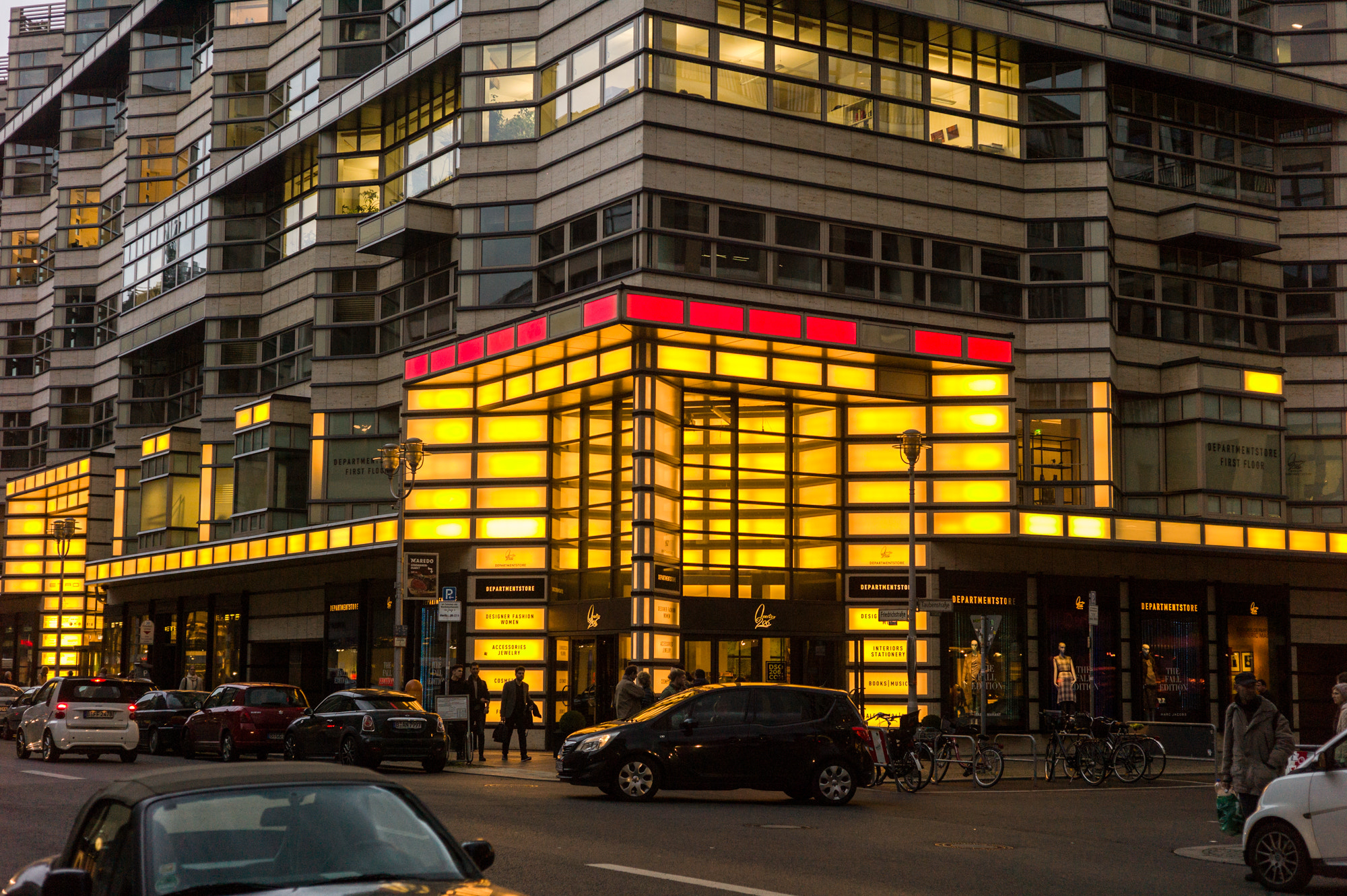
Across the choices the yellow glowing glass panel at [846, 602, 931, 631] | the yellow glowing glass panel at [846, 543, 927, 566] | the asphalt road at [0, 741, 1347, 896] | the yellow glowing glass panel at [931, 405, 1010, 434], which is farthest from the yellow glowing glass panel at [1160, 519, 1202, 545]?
the asphalt road at [0, 741, 1347, 896]

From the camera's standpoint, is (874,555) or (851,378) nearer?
(851,378)

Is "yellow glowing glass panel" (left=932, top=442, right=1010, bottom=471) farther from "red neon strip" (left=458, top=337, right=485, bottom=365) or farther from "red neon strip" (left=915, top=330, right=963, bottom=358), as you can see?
"red neon strip" (left=458, top=337, right=485, bottom=365)

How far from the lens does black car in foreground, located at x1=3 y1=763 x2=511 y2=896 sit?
5.34 m

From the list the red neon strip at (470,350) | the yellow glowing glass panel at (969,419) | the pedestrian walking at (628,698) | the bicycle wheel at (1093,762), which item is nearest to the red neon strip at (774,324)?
the yellow glowing glass panel at (969,419)

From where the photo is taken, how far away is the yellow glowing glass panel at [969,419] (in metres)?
35.8

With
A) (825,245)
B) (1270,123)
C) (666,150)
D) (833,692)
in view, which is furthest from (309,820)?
(1270,123)

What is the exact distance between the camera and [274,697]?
95.8 ft

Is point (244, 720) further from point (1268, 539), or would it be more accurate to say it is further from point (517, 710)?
point (1268, 539)

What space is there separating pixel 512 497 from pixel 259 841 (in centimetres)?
3086

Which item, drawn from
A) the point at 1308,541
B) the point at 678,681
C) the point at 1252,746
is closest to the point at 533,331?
the point at 678,681

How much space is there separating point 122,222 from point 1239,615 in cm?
4635

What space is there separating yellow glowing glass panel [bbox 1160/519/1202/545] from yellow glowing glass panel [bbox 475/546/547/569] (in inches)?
611

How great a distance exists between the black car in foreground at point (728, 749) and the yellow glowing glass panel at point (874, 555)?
15.7 metres

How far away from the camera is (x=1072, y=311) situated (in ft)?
123
